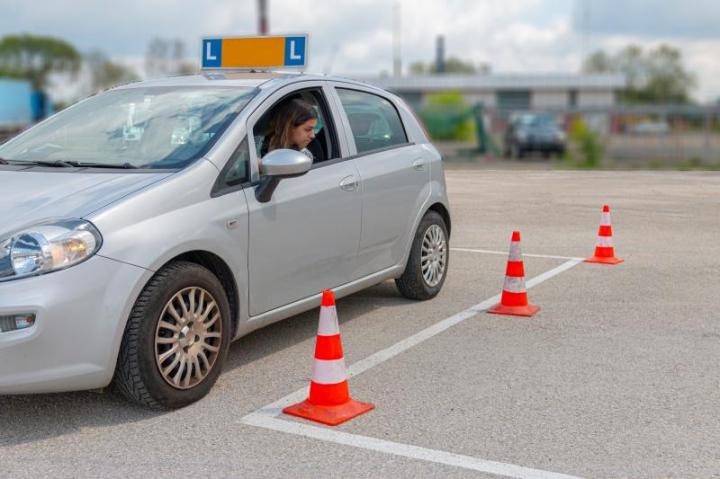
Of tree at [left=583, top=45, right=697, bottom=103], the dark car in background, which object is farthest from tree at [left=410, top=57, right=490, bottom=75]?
the dark car in background

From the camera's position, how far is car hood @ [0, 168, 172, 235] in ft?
14.3

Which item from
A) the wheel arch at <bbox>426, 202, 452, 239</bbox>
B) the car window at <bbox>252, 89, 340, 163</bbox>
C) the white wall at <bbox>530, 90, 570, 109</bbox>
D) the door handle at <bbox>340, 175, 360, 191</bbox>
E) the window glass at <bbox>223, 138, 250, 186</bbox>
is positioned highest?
the white wall at <bbox>530, 90, 570, 109</bbox>

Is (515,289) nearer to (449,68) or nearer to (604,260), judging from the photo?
(604,260)

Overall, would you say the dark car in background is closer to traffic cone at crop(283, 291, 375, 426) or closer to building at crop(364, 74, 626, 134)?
traffic cone at crop(283, 291, 375, 426)

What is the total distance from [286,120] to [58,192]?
167cm

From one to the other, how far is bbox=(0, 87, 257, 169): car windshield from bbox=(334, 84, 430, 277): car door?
3.30ft

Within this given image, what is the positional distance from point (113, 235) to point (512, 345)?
2817 mm

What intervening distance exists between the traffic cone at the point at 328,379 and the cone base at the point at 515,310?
8.23 ft

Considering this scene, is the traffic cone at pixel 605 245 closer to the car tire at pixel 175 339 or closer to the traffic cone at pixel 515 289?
the traffic cone at pixel 515 289

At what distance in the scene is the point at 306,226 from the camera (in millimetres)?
5551

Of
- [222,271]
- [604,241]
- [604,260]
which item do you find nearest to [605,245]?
[604,241]

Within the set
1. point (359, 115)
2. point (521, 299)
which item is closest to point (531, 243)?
point (521, 299)

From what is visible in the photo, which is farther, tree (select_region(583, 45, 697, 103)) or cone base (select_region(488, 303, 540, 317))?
tree (select_region(583, 45, 697, 103))

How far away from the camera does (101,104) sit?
5973mm
